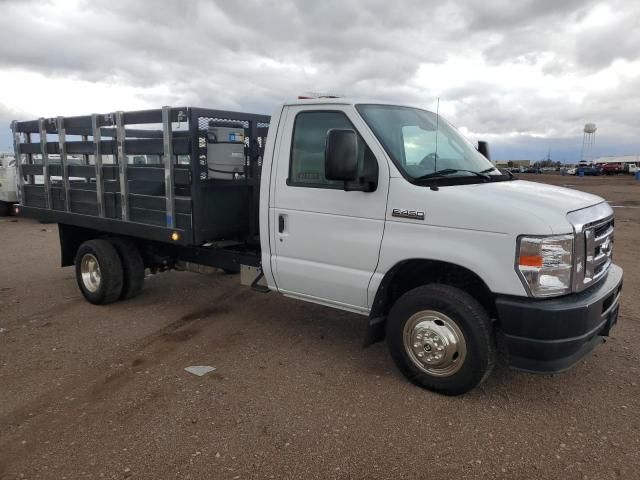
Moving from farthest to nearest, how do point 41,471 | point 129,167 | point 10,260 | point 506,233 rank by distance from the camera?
point 10,260 → point 129,167 → point 506,233 → point 41,471

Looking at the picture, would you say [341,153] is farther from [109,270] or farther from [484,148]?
[109,270]

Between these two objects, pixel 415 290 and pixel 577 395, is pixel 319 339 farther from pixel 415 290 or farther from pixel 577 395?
pixel 577 395

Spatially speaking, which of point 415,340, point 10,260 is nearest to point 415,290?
point 415,340

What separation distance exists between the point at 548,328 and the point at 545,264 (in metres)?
0.43

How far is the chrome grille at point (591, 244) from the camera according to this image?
137 inches

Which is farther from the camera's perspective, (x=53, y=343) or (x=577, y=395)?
(x=53, y=343)

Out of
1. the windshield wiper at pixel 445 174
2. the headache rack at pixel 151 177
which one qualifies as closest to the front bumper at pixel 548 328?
the windshield wiper at pixel 445 174

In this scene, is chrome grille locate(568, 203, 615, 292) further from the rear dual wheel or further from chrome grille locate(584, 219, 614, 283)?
the rear dual wheel

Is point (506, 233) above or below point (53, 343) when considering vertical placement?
above

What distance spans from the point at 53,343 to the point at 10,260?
5331 millimetres

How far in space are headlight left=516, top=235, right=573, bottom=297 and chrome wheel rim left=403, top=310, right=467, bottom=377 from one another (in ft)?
2.16

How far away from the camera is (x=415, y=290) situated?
3.99m

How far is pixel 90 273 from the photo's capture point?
257 inches

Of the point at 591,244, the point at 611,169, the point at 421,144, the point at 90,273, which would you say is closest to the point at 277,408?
the point at 421,144
